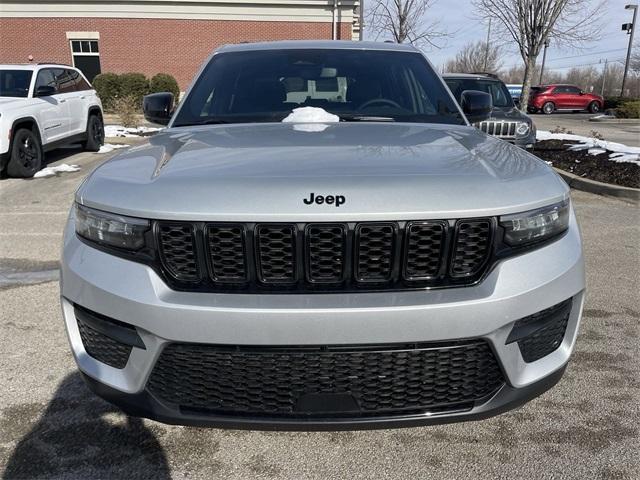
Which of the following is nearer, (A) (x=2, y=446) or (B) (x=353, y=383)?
(B) (x=353, y=383)

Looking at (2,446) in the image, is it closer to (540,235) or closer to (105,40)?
(540,235)

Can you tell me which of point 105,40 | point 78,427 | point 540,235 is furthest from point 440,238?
point 105,40

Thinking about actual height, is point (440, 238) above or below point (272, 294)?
above

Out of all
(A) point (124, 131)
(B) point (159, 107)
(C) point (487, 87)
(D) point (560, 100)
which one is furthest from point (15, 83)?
(D) point (560, 100)

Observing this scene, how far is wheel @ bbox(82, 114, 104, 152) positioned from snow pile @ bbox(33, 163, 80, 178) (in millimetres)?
1671

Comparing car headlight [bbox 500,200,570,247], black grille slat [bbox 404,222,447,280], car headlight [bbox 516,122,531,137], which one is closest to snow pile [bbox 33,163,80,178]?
car headlight [bbox 516,122,531,137]

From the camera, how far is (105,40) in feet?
79.2

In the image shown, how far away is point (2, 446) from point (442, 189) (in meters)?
2.22

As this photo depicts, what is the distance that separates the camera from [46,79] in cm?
961

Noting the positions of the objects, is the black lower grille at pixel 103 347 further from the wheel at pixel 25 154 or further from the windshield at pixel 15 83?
the windshield at pixel 15 83

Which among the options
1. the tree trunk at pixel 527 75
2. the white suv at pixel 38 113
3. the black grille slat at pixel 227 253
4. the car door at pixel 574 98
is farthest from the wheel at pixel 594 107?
the black grille slat at pixel 227 253

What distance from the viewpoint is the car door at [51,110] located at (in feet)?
29.6

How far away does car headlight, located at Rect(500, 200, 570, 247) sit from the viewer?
6.15ft

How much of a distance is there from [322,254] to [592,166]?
8438 mm
